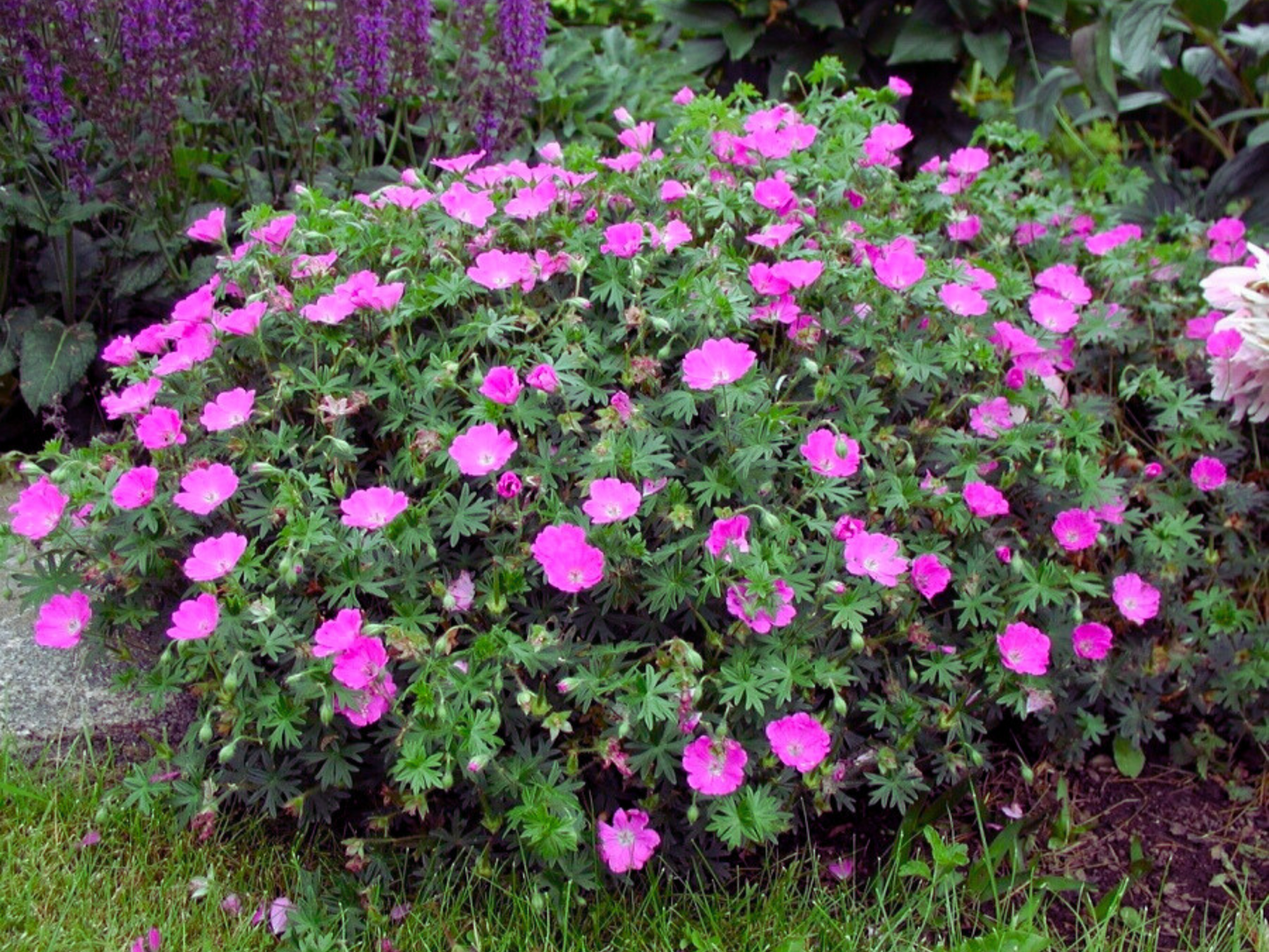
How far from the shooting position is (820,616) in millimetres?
1906

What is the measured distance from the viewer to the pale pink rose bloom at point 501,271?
198cm

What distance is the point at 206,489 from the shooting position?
6.12 ft

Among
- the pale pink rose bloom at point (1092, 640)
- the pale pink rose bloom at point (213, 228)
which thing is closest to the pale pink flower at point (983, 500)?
the pale pink rose bloom at point (1092, 640)

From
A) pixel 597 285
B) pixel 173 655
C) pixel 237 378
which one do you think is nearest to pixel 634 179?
pixel 597 285

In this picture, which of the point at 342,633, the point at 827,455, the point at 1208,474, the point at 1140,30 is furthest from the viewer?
the point at 1140,30

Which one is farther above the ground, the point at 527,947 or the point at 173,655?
the point at 173,655

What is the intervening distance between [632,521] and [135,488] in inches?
29.1

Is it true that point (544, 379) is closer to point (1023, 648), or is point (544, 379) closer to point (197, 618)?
point (197, 618)

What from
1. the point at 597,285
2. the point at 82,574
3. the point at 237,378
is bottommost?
the point at 82,574

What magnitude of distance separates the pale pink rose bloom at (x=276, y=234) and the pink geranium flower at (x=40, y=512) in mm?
538

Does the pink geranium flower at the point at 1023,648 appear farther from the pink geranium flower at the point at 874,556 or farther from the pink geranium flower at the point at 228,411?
the pink geranium flower at the point at 228,411

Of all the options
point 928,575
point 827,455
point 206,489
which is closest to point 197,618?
point 206,489

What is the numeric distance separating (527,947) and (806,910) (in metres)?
0.44

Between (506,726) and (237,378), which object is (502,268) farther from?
(506,726)
